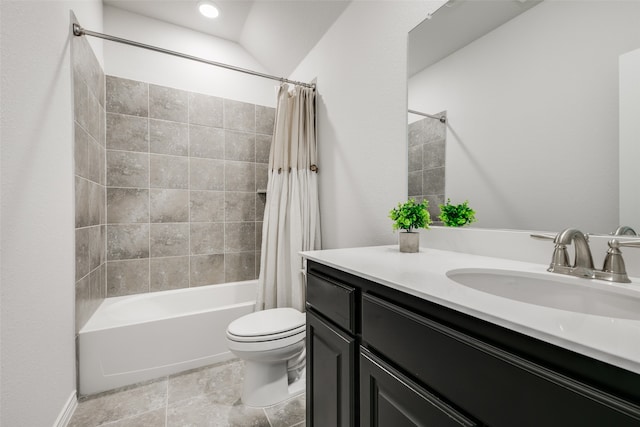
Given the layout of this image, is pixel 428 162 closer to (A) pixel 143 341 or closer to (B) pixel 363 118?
(B) pixel 363 118

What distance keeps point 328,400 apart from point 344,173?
4.23ft

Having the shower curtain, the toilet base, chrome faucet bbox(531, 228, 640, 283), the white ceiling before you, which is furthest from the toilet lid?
the white ceiling

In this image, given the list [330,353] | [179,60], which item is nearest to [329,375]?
[330,353]

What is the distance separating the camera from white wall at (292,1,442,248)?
4.60 ft

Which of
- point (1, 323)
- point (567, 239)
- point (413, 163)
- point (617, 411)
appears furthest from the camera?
point (413, 163)

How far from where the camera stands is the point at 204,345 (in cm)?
191

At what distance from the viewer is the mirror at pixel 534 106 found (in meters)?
0.76

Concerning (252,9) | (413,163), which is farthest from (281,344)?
(252,9)

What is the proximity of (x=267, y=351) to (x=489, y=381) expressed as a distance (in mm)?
1172

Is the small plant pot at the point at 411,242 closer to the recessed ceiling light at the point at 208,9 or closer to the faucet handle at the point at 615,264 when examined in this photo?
the faucet handle at the point at 615,264

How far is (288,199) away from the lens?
206 centimetres

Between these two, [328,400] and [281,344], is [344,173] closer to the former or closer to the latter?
[281,344]

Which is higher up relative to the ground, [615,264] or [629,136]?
[629,136]

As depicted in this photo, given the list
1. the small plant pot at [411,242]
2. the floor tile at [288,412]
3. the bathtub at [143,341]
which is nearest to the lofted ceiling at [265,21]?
the small plant pot at [411,242]
